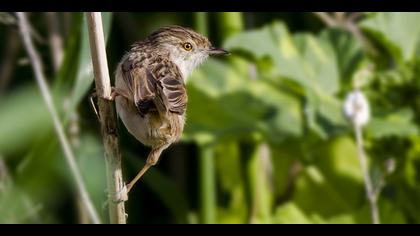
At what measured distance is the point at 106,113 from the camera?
7.72ft

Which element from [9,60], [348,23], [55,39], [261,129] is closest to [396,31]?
[348,23]

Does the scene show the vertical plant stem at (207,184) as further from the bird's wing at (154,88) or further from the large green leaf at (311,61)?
the bird's wing at (154,88)

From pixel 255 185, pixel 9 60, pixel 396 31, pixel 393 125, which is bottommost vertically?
pixel 255 185

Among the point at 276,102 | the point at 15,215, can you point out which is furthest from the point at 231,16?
the point at 15,215

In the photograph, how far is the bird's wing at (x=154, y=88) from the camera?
8.14ft

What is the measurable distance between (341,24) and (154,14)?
1.20m

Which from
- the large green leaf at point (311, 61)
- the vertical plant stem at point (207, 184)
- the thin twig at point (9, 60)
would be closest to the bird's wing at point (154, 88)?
the large green leaf at point (311, 61)

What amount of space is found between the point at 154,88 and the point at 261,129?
171cm

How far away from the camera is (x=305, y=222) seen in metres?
3.83

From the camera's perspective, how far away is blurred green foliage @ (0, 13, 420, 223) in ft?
13.0

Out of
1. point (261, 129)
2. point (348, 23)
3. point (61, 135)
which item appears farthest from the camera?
point (348, 23)

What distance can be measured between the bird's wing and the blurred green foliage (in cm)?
102

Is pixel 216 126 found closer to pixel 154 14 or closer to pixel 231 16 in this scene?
pixel 231 16

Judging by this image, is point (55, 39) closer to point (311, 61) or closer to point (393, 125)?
point (311, 61)
